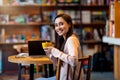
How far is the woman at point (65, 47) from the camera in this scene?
207cm

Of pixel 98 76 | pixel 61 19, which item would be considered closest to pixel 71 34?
pixel 61 19

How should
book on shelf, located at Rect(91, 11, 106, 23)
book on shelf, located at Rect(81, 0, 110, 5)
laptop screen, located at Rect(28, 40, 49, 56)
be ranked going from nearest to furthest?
laptop screen, located at Rect(28, 40, 49, 56)
book on shelf, located at Rect(81, 0, 110, 5)
book on shelf, located at Rect(91, 11, 106, 23)

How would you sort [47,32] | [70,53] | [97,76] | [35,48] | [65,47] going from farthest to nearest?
[47,32], [97,76], [35,48], [65,47], [70,53]

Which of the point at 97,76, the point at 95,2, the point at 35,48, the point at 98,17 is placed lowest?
the point at 97,76

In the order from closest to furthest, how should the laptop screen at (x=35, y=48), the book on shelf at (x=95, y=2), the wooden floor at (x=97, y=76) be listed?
the laptop screen at (x=35, y=48) → the wooden floor at (x=97, y=76) → the book on shelf at (x=95, y=2)

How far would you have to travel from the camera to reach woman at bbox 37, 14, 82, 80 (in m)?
2.07

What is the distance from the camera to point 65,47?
2.23 metres

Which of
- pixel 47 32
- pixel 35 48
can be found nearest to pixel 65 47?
pixel 35 48

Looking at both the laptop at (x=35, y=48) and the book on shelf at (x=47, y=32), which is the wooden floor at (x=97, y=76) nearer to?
the book on shelf at (x=47, y=32)

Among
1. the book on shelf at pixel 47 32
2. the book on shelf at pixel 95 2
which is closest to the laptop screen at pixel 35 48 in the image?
the book on shelf at pixel 47 32

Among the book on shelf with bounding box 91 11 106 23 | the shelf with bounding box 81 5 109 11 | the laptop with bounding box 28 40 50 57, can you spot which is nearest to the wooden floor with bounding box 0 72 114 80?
the book on shelf with bounding box 91 11 106 23

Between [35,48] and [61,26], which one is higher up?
[61,26]

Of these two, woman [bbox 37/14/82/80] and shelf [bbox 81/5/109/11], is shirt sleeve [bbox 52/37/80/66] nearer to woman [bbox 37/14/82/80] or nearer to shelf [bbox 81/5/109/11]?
woman [bbox 37/14/82/80]

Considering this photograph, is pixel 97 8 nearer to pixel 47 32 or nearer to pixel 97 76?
pixel 47 32
